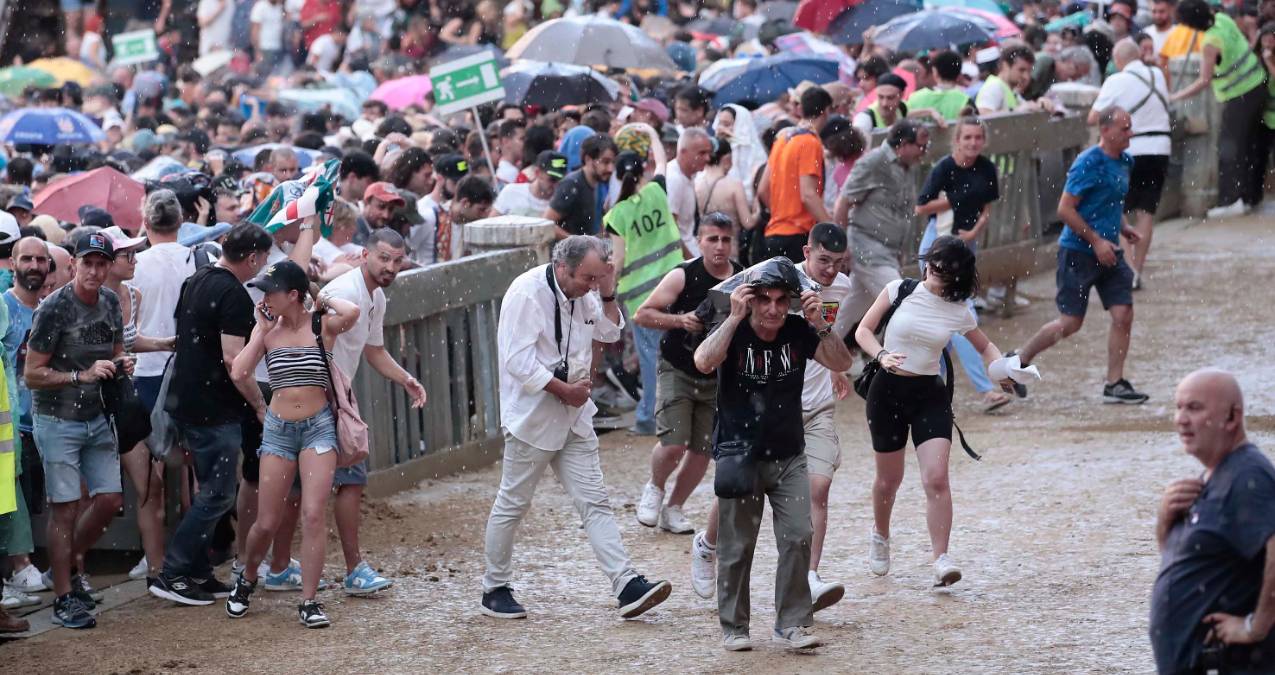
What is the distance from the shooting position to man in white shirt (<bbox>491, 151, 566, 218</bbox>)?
1284 centimetres

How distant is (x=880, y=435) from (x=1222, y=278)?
8.83m

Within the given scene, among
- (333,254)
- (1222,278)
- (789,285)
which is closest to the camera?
(789,285)

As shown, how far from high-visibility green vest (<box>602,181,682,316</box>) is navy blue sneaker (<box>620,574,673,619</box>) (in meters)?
3.58

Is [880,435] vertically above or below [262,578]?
above

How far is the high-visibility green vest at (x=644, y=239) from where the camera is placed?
1135 cm

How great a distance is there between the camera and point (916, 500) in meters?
10.3

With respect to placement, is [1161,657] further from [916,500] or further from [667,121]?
[667,121]

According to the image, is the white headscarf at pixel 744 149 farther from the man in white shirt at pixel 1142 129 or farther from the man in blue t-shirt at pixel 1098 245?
the man in white shirt at pixel 1142 129

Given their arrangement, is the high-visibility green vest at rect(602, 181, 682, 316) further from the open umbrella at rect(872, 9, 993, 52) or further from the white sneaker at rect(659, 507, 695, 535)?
the open umbrella at rect(872, 9, 993, 52)

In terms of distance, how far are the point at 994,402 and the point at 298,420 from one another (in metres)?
5.71

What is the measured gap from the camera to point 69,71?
25.5 meters

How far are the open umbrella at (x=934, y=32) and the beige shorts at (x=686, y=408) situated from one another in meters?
10.5

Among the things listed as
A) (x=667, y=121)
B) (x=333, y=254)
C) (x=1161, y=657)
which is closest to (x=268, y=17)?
(x=667, y=121)

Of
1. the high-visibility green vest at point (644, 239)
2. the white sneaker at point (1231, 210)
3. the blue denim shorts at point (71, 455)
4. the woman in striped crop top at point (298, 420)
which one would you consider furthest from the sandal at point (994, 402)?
the white sneaker at point (1231, 210)
